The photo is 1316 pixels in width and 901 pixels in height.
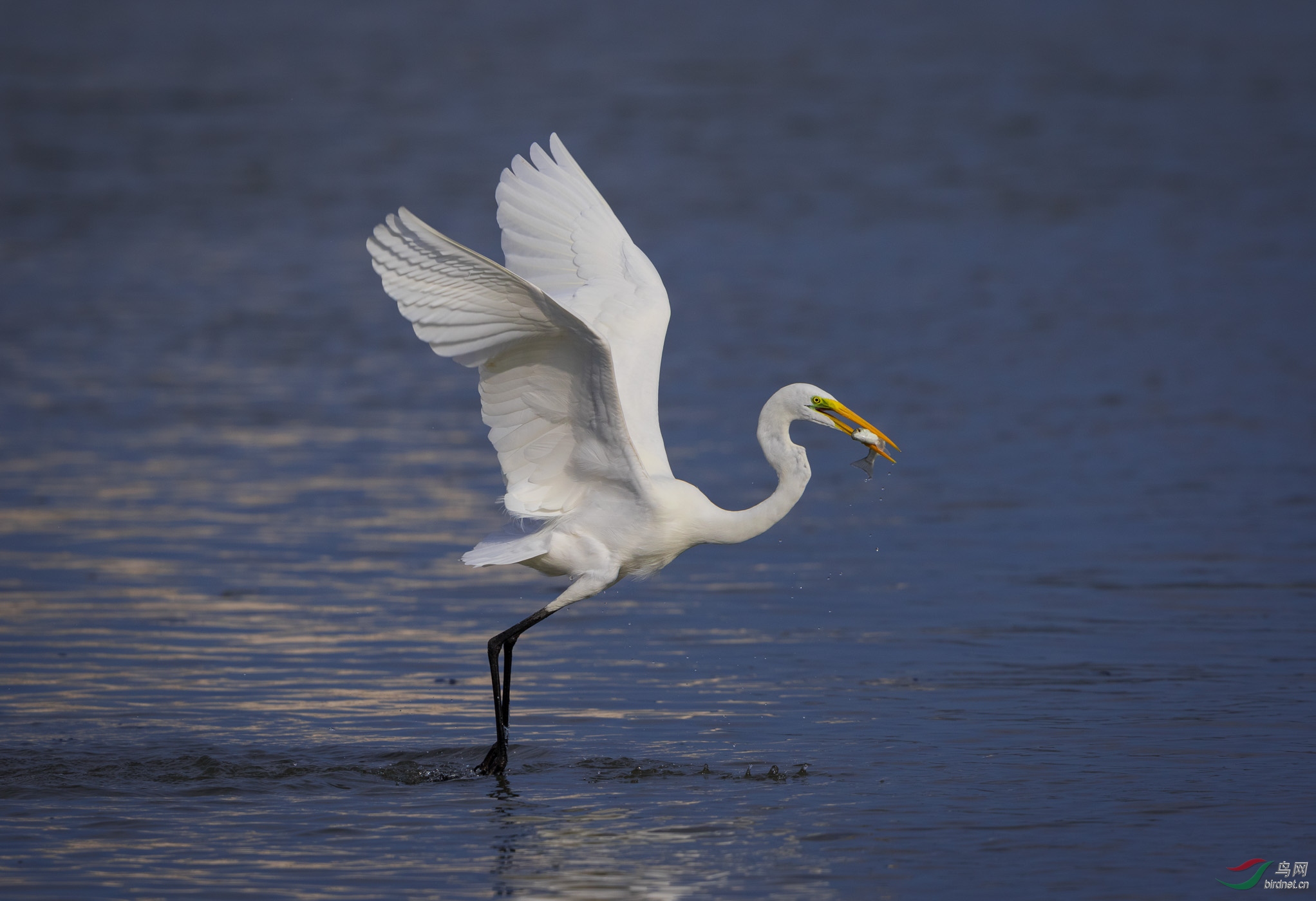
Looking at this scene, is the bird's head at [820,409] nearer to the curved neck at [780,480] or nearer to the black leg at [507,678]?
the curved neck at [780,480]

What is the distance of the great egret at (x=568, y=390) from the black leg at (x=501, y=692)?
0.01 m

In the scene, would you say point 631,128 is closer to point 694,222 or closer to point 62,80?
point 694,222

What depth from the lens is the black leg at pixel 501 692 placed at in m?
7.94

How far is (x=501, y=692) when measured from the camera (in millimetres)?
8453

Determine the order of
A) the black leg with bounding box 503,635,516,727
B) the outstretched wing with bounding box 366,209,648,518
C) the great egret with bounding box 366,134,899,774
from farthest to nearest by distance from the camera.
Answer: the black leg with bounding box 503,635,516,727, the great egret with bounding box 366,134,899,774, the outstretched wing with bounding box 366,209,648,518

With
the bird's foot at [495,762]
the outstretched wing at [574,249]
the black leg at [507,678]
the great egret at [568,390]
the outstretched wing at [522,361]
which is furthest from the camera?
the outstretched wing at [574,249]

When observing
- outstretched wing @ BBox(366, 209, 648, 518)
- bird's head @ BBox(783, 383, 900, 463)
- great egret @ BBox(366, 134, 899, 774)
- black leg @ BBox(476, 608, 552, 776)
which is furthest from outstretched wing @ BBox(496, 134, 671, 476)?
black leg @ BBox(476, 608, 552, 776)

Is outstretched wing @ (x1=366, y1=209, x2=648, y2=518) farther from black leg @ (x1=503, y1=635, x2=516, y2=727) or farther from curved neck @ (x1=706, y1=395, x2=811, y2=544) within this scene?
black leg @ (x1=503, y1=635, x2=516, y2=727)

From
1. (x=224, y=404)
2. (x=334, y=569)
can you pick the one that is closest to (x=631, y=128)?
(x=224, y=404)

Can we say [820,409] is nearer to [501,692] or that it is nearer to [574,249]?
[574,249]

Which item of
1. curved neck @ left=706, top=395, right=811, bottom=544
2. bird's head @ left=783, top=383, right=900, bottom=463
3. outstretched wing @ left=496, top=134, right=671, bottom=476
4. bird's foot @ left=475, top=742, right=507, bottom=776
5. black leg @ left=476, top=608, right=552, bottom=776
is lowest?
bird's foot @ left=475, top=742, right=507, bottom=776

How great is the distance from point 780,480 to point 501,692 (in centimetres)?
175

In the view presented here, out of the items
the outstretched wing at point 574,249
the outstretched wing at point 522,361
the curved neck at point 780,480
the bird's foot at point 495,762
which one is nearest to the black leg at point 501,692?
the bird's foot at point 495,762

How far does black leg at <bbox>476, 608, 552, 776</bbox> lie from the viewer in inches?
312
